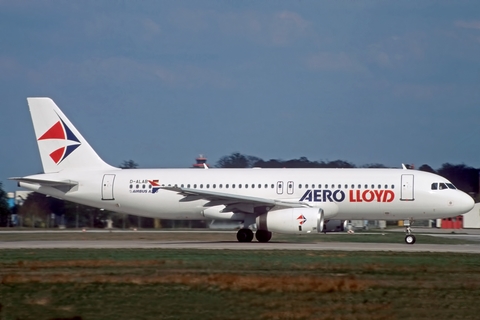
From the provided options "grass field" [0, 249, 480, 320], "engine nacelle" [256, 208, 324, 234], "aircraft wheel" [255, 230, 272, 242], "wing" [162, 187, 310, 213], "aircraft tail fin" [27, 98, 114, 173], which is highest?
"aircraft tail fin" [27, 98, 114, 173]

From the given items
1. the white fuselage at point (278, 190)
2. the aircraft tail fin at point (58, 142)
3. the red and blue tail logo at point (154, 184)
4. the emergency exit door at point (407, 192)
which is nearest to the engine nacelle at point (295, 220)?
the white fuselage at point (278, 190)

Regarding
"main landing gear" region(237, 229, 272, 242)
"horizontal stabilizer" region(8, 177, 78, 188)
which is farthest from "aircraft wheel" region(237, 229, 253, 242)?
"horizontal stabilizer" region(8, 177, 78, 188)

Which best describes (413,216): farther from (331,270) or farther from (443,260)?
(331,270)

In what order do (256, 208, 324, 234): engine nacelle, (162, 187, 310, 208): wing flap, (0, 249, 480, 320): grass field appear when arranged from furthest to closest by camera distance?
1. (162, 187, 310, 208): wing flap
2. (256, 208, 324, 234): engine nacelle
3. (0, 249, 480, 320): grass field

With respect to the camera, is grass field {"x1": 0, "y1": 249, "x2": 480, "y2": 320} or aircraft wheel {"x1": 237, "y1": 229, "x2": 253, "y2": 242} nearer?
grass field {"x1": 0, "y1": 249, "x2": 480, "y2": 320}

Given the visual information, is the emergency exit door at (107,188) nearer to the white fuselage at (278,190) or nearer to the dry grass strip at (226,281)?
the white fuselage at (278,190)

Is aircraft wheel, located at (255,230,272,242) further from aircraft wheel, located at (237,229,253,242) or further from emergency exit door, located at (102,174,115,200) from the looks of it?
emergency exit door, located at (102,174,115,200)

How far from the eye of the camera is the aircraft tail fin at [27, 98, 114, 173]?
38.3 meters

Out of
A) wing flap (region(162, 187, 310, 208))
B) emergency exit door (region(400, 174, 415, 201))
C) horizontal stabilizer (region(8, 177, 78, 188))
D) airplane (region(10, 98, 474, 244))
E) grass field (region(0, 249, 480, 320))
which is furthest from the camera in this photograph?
horizontal stabilizer (region(8, 177, 78, 188))

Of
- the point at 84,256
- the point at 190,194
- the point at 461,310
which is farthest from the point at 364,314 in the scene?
the point at 190,194

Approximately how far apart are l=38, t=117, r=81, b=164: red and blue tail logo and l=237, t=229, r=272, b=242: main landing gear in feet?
30.9

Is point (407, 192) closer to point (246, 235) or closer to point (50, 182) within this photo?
point (246, 235)

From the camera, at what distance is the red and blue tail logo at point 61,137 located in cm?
3838

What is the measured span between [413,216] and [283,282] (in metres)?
Result: 19.0
